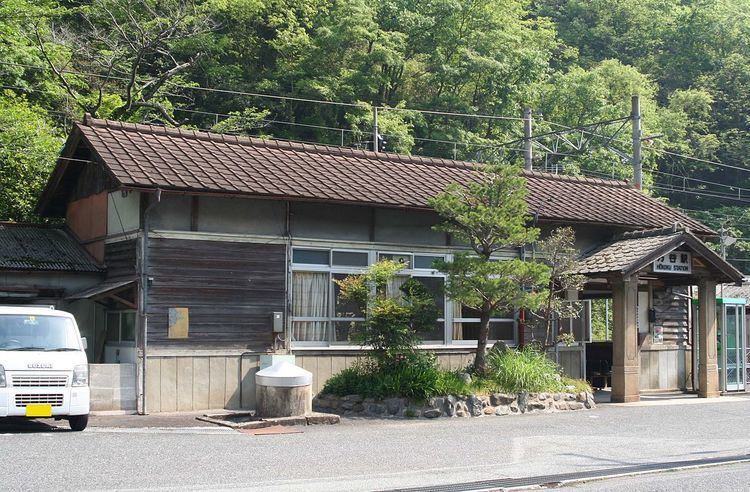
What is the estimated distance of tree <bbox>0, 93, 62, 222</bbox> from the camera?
76.7 ft

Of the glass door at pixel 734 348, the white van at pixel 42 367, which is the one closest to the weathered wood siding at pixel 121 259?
the white van at pixel 42 367

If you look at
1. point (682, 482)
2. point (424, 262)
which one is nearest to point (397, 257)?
point (424, 262)

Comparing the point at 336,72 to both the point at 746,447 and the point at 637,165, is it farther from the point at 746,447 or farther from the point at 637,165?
the point at 746,447

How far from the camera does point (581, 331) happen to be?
22922 millimetres

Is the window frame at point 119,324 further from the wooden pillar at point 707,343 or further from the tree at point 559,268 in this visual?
the wooden pillar at point 707,343

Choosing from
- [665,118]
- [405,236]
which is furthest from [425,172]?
[665,118]

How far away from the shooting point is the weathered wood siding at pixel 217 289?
1689 centimetres

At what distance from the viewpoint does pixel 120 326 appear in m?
18.0

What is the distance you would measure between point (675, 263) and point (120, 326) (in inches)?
477

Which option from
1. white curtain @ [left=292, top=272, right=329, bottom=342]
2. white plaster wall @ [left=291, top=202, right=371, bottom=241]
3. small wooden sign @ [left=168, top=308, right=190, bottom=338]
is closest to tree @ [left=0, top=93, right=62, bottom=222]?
small wooden sign @ [left=168, top=308, right=190, bottom=338]

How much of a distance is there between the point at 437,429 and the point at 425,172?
26.5 feet

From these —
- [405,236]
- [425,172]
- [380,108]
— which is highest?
[380,108]

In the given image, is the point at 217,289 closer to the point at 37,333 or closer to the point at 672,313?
the point at 37,333

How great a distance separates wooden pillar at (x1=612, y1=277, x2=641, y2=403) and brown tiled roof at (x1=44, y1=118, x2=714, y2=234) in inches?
82.1
